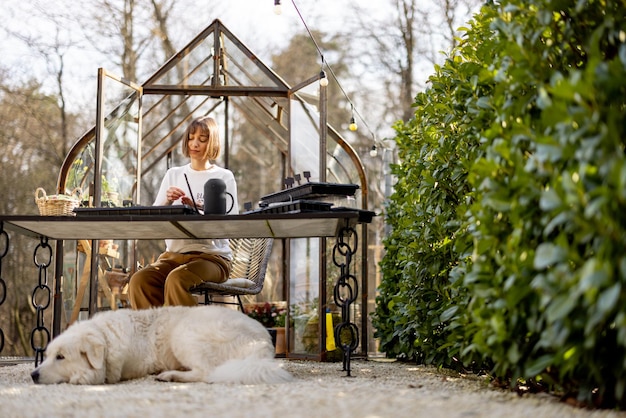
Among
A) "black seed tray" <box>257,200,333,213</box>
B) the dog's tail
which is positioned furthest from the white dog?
"black seed tray" <box>257,200,333,213</box>

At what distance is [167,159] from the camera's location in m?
8.99

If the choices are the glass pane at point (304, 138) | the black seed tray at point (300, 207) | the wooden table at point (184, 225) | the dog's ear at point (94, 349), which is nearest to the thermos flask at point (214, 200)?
the wooden table at point (184, 225)

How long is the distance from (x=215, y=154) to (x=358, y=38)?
32.1 ft

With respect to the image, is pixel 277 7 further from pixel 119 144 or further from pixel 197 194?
pixel 119 144

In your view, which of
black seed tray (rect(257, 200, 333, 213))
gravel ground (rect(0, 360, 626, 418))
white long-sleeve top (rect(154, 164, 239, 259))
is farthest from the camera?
white long-sleeve top (rect(154, 164, 239, 259))

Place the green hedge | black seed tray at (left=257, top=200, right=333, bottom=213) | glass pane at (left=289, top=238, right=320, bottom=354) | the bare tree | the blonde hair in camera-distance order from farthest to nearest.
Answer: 1. the bare tree
2. glass pane at (left=289, top=238, right=320, bottom=354)
3. the blonde hair
4. black seed tray at (left=257, top=200, right=333, bottom=213)
5. the green hedge

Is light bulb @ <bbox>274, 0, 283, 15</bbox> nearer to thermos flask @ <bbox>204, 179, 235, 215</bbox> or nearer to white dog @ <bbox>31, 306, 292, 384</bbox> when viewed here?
thermos flask @ <bbox>204, 179, 235, 215</bbox>

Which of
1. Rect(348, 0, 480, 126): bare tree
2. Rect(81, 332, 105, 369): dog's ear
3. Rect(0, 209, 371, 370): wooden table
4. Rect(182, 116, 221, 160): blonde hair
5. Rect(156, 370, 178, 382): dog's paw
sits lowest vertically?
Rect(156, 370, 178, 382): dog's paw

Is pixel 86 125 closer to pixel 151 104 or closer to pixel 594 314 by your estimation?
pixel 151 104

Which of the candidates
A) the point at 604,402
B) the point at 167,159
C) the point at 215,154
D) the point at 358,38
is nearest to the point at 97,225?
the point at 215,154

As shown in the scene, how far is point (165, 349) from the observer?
3908 millimetres

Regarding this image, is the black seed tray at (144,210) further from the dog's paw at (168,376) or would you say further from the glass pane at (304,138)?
the glass pane at (304,138)

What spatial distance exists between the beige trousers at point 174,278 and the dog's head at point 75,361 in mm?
1129

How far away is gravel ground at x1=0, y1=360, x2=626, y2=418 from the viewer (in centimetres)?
258
